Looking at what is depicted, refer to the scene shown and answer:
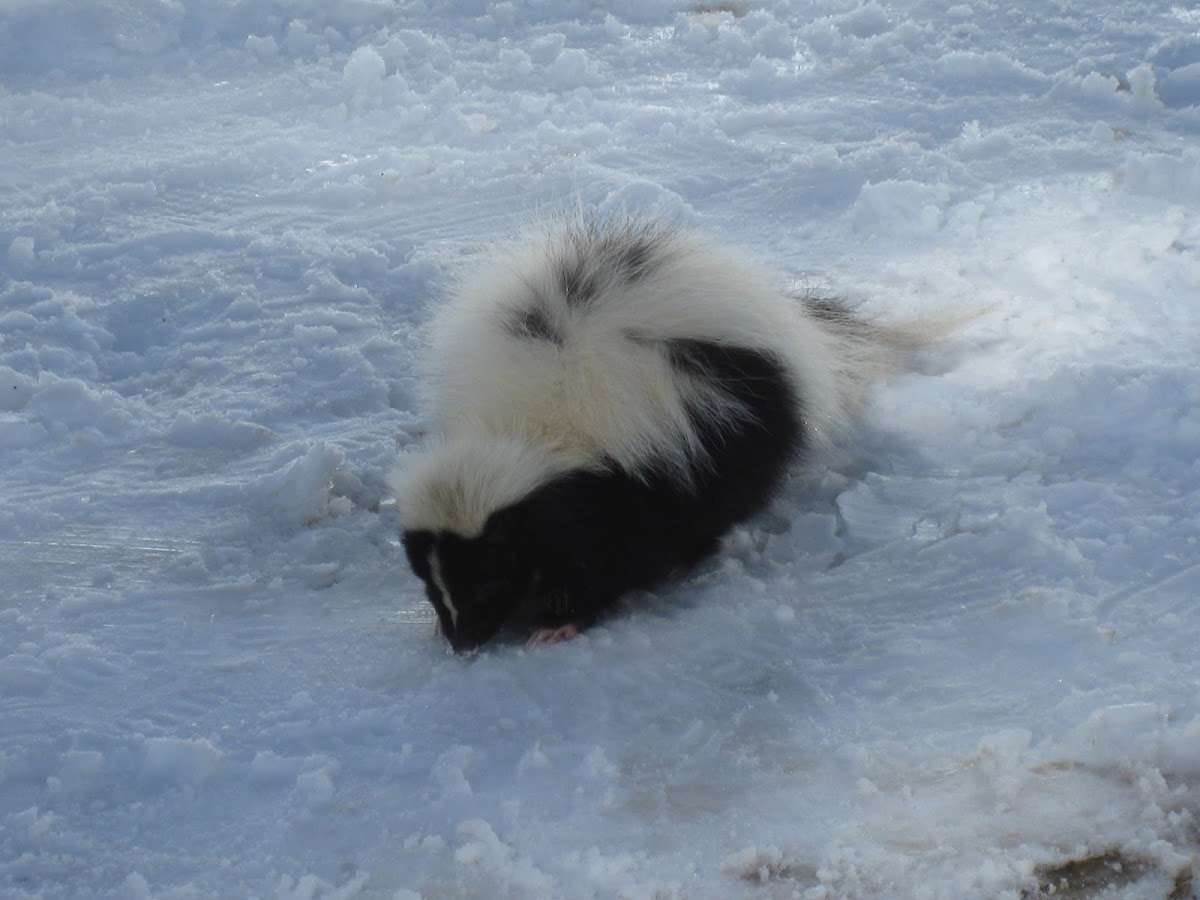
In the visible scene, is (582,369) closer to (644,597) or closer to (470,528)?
(470,528)

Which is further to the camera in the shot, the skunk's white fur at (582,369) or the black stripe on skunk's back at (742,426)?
the black stripe on skunk's back at (742,426)

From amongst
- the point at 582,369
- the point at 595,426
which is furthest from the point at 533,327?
the point at 595,426

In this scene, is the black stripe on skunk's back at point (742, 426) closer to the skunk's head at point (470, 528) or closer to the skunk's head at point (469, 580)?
the skunk's head at point (470, 528)

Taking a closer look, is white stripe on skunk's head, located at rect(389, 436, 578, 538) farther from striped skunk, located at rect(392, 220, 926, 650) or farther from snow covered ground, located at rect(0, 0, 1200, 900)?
snow covered ground, located at rect(0, 0, 1200, 900)

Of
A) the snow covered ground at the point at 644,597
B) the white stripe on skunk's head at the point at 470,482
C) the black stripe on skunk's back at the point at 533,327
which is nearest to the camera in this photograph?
the snow covered ground at the point at 644,597

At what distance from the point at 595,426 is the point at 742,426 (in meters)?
0.47

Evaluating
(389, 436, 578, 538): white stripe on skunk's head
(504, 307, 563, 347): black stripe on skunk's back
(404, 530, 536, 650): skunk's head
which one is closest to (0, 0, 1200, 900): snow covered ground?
(404, 530, 536, 650): skunk's head

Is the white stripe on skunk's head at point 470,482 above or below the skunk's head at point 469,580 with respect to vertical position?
above

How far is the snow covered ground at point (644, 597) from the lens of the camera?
2.54 meters

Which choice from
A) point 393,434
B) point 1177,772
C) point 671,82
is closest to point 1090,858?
point 1177,772

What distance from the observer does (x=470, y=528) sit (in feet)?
10.2

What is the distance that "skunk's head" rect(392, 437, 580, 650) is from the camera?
3.10 m

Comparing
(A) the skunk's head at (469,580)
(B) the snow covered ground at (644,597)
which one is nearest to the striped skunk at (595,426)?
Answer: (A) the skunk's head at (469,580)

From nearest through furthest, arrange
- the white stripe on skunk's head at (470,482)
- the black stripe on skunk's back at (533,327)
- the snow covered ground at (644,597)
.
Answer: the snow covered ground at (644,597)
the white stripe on skunk's head at (470,482)
the black stripe on skunk's back at (533,327)
